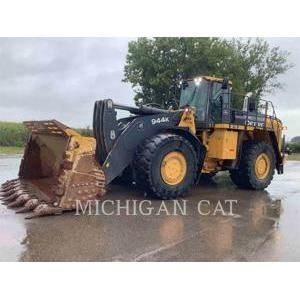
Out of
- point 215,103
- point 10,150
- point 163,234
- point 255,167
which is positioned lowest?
point 10,150

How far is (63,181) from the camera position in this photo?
5.72m

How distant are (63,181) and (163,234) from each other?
1.67m

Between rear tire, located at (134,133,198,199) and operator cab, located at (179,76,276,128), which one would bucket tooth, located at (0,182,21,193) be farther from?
operator cab, located at (179,76,276,128)

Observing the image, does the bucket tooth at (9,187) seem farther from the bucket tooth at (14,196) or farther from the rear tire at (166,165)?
the rear tire at (166,165)

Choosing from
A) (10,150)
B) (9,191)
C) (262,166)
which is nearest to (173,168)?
(9,191)

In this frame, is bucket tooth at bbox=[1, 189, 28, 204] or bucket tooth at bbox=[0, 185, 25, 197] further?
bucket tooth at bbox=[0, 185, 25, 197]

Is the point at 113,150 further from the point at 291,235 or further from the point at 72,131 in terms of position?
the point at 291,235

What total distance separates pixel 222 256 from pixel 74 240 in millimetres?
1707

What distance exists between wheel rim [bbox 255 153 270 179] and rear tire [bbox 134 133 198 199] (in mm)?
2207

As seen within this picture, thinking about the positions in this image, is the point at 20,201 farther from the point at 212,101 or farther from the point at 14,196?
the point at 212,101

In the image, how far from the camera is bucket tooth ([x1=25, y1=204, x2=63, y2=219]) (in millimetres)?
5582

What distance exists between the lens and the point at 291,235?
17.3 feet

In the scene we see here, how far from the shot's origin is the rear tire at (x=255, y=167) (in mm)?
8875

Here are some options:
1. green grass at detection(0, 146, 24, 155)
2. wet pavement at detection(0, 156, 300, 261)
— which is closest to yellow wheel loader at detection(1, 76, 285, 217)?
wet pavement at detection(0, 156, 300, 261)
